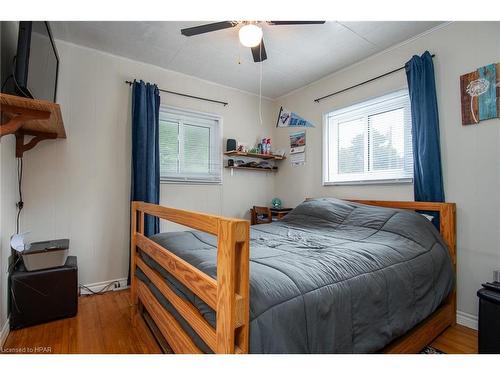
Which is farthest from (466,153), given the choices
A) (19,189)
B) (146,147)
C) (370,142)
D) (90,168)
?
(19,189)

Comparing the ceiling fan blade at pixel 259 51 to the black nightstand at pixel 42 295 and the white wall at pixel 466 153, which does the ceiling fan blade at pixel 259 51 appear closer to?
the white wall at pixel 466 153

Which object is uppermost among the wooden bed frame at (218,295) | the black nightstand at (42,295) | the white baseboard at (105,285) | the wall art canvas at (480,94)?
the wall art canvas at (480,94)

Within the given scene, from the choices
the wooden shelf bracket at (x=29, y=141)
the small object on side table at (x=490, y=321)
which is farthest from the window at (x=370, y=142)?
the wooden shelf bracket at (x=29, y=141)

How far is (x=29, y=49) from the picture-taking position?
143 cm

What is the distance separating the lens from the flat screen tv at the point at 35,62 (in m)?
1.39

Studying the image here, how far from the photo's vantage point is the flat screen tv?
54.8 inches

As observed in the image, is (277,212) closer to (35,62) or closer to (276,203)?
(276,203)

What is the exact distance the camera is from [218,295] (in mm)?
834

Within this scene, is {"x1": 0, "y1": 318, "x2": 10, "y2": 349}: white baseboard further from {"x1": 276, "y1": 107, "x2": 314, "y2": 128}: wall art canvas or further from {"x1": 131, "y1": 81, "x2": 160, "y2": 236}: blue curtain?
{"x1": 276, "y1": 107, "x2": 314, "y2": 128}: wall art canvas

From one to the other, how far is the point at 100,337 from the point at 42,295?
58 centimetres

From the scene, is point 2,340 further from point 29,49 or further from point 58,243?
point 29,49

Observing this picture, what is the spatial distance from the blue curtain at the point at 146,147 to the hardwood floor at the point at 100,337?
2.90 ft

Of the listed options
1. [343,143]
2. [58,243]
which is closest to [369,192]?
[343,143]

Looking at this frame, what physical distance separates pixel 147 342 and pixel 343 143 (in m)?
2.68
